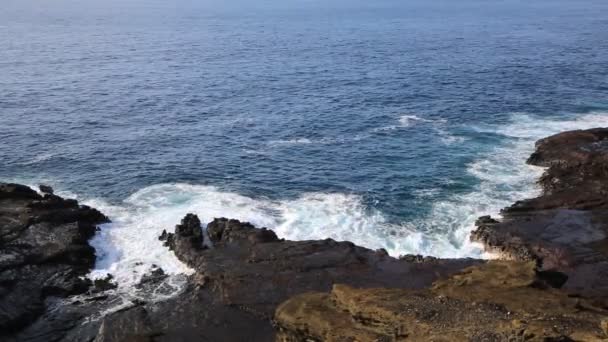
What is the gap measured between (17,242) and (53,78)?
237 feet

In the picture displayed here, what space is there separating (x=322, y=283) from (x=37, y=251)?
916 inches

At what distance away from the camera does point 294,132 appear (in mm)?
80562

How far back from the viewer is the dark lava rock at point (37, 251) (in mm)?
38844

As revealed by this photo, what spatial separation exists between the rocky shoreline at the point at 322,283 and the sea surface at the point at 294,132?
10.5 feet

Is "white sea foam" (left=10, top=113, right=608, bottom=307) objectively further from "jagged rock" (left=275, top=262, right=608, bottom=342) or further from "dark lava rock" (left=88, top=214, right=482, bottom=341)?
"jagged rock" (left=275, top=262, right=608, bottom=342)

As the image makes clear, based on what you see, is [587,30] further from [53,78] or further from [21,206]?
[21,206]

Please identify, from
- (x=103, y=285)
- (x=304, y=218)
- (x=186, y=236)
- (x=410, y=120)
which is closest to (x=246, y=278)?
(x=186, y=236)

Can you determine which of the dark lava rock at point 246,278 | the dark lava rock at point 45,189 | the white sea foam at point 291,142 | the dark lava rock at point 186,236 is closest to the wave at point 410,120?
the white sea foam at point 291,142

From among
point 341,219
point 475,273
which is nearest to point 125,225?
point 341,219

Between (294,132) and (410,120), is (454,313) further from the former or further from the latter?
(410,120)

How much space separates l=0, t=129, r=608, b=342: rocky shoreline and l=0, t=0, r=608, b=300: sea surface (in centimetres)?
321

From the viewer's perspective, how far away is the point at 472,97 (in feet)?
316

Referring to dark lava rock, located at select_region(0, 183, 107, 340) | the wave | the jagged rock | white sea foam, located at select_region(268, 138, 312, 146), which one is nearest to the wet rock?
dark lava rock, located at select_region(0, 183, 107, 340)

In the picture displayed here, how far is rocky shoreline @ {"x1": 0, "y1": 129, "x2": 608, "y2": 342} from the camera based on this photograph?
967 inches
